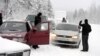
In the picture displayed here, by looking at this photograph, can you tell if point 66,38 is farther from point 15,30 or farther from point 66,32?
point 15,30

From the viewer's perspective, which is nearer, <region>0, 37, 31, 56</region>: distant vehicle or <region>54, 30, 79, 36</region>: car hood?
<region>0, 37, 31, 56</region>: distant vehicle

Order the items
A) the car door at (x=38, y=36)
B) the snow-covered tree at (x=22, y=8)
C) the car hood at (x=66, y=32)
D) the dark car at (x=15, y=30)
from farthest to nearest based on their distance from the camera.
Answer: the snow-covered tree at (x=22, y=8), the car hood at (x=66, y=32), the car door at (x=38, y=36), the dark car at (x=15, y=30)

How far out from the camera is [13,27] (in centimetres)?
1545

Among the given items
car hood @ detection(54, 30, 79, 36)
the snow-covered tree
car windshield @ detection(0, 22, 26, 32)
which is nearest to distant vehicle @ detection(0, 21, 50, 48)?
car windshield @ detection(0, 22, 26, 32)

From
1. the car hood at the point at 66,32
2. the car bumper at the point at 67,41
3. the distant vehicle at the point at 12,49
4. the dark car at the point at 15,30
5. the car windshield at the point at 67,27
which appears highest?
the distant vehicle at the point at 12,49

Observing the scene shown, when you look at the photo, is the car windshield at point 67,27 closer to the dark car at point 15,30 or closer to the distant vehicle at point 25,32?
the distant vehicle at point 25,32

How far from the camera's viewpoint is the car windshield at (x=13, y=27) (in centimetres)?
1524

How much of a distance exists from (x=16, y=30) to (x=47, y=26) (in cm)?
167

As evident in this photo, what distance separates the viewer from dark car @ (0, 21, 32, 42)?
14273mm

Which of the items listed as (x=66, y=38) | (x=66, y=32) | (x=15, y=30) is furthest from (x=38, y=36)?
(x=66, y=32)

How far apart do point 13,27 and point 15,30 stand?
0.39m

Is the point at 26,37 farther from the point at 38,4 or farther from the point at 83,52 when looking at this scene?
the point at 38,4

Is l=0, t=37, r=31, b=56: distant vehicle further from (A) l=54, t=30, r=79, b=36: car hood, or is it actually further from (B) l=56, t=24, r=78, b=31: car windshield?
(B) l=56, t=24, r=78, b=31: car windshield

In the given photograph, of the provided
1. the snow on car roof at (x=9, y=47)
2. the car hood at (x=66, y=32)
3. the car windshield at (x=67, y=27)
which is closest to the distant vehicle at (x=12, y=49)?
the snow on car roof at (x=9, y=47)
